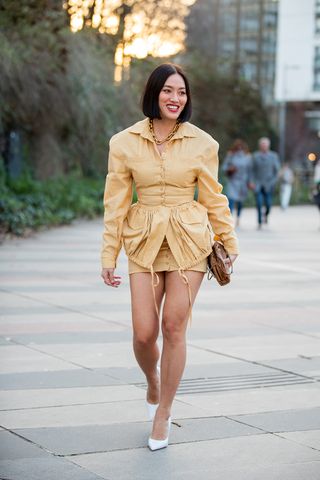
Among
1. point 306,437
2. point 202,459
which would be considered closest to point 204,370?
point 306,437

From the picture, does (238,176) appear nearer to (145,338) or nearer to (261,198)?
(261,198)

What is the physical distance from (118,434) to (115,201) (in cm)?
119

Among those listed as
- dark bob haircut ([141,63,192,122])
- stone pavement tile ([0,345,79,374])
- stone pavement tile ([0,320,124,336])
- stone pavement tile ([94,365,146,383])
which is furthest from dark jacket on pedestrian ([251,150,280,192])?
dark bob haircut ([141,63,192,122])

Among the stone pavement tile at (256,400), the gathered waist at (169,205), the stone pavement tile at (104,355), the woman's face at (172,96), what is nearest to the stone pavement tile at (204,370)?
the stone pavement tile at (104,355)

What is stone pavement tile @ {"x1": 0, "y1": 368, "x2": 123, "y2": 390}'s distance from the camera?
6.51 meters

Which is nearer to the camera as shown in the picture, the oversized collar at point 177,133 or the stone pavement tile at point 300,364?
the oversized collar at point 177,133

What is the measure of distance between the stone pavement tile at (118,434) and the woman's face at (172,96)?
1612 mm

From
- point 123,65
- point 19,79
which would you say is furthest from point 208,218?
point 123,65

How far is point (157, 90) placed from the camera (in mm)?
5234

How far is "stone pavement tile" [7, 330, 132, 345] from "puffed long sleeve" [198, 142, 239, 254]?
9.62 ft

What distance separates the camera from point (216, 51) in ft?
307

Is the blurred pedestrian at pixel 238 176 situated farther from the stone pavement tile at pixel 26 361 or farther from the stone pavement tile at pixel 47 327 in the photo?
the stone pavement tile at pixel 26 361

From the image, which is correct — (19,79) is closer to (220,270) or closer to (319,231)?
(319,231)

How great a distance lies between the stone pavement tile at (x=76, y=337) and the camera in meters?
8.06
